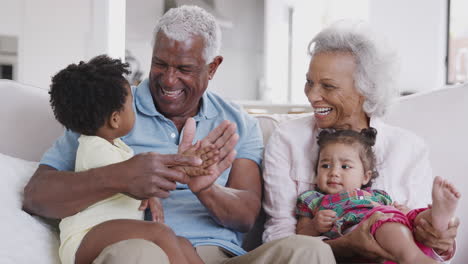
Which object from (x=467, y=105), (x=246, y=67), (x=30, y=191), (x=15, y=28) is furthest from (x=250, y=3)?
(x=30, y=191)

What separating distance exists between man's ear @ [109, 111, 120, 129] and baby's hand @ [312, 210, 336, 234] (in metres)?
0.65

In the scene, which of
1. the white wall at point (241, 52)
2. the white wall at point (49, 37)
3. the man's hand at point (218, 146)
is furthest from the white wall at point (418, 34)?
the man's hand at point (218, 146)

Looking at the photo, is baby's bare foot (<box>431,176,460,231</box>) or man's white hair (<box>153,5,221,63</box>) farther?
man's white hair (<box>153,5,221,63</box>)

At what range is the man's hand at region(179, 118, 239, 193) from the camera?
140cm

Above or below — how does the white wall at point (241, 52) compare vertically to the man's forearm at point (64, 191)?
above

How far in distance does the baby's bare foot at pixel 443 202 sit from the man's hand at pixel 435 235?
25 millimetres

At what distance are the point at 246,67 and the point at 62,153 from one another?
543cm

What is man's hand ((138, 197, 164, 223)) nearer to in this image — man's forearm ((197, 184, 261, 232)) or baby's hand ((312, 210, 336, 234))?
man's forearm ((197, 184, 261, 232))

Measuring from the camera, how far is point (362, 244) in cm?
145

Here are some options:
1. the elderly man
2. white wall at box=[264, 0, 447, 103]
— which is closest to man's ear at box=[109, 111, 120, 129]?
the elderly man

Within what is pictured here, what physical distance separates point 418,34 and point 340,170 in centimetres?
452

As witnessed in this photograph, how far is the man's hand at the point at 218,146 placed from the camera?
140cm

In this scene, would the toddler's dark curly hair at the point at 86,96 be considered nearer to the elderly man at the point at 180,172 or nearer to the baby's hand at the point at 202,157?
the elderly man at the point at 180,172

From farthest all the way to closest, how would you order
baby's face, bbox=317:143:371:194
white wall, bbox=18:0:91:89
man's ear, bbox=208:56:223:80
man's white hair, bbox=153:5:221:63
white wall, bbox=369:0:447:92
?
white wall, bbox=369:0:447:92
white wall, bbox=18:0:91:89
man's ear, bbox=208:56:223:80
man's white hair, bbox=153:5:221:63
baby's face, bbox=317:143:371:194
